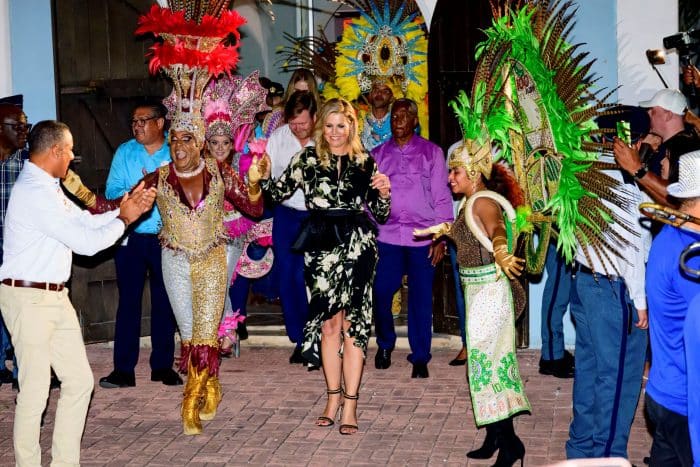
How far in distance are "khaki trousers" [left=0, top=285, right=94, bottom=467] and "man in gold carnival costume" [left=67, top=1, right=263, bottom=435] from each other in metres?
1.29

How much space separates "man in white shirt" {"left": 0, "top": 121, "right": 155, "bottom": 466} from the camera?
5.99m

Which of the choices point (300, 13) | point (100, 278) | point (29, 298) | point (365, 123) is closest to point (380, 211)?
point (29, 298)

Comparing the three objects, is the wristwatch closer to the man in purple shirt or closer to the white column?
the man in purple shirt

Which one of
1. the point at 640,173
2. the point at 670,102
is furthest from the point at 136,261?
the point at 640,173

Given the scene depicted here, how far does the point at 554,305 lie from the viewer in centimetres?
867

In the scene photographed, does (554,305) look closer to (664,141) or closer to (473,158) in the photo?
(664,141)

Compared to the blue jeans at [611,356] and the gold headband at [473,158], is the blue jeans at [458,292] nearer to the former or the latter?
the gold headband at [473,158]

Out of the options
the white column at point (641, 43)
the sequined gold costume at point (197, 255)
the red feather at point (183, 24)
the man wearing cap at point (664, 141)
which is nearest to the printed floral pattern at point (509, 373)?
the man wearing cap at point (664, 141)

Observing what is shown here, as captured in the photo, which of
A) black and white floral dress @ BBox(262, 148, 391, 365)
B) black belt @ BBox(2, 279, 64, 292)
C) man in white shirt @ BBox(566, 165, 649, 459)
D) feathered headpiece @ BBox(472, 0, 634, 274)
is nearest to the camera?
feathered headpiece @ BBox(472, 0, 634, 274)

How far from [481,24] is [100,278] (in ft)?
13.5

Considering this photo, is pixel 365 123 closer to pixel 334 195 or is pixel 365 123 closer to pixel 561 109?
pixel 334 195

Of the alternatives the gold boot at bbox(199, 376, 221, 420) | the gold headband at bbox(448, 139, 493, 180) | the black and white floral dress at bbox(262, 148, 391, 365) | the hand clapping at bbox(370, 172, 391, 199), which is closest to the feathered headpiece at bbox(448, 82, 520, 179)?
the gold headband at bbox(448, 139, 493, 180)

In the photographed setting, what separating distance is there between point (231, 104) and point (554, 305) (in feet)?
9.76

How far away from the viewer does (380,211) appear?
7.31 metres
